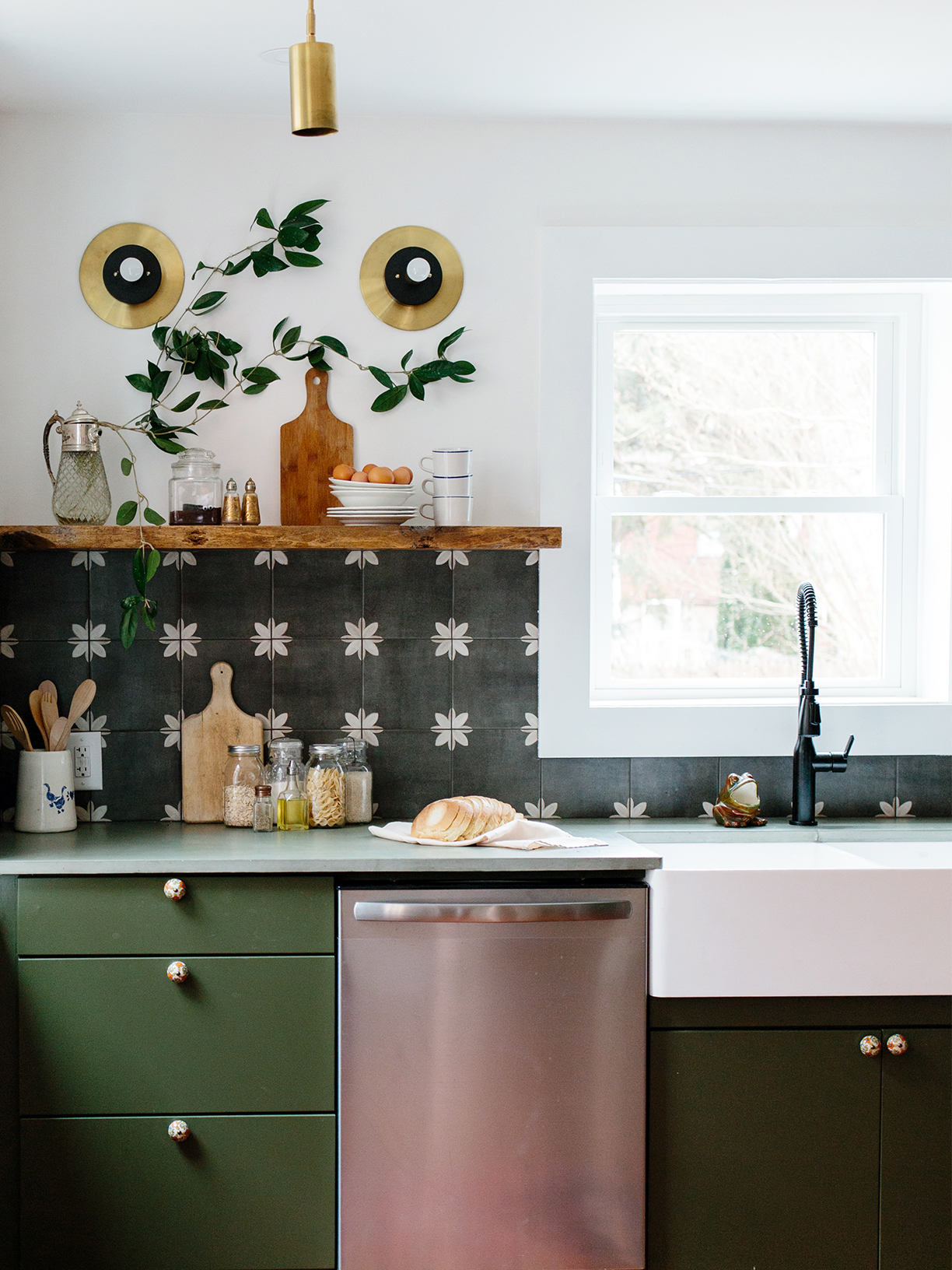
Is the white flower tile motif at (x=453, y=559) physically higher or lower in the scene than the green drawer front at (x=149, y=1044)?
higher

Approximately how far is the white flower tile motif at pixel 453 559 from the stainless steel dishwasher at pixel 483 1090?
0.86 metres

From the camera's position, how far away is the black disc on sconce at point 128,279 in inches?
98.7

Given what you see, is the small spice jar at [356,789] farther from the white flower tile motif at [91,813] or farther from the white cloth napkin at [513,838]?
the white flower tile motif at [91,813]

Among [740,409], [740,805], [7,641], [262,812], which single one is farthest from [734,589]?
[7,641]

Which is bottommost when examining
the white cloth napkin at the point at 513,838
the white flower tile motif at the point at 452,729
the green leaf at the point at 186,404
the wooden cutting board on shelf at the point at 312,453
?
the white cloth napkin at the point at 513,838

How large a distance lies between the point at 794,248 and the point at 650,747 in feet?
4.19

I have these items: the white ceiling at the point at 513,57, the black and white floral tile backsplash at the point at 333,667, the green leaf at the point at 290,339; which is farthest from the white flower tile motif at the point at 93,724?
the white ceiling at the point at 513,57

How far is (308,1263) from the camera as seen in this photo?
2.06m

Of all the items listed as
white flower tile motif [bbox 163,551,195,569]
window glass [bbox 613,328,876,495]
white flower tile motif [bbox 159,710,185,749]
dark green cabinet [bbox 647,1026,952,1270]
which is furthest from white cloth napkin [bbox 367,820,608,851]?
window glass [bbox 613,328,876,495]

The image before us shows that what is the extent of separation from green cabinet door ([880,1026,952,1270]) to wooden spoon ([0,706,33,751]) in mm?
1945

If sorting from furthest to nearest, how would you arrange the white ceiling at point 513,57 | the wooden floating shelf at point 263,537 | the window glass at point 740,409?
1. the window glass at point 740,409
2. the wooden floating shelf at point 263,537
3. the white ceiling at point 513,57

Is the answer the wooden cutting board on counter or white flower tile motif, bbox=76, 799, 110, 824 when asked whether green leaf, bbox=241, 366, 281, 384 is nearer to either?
the wooden cutting board on counter

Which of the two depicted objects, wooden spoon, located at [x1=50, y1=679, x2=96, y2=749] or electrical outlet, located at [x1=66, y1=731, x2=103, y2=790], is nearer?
wooden spoon, located at [x1=50, y1=679, x2=96, y2=749]

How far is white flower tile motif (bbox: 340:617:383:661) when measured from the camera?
2.58 meters
